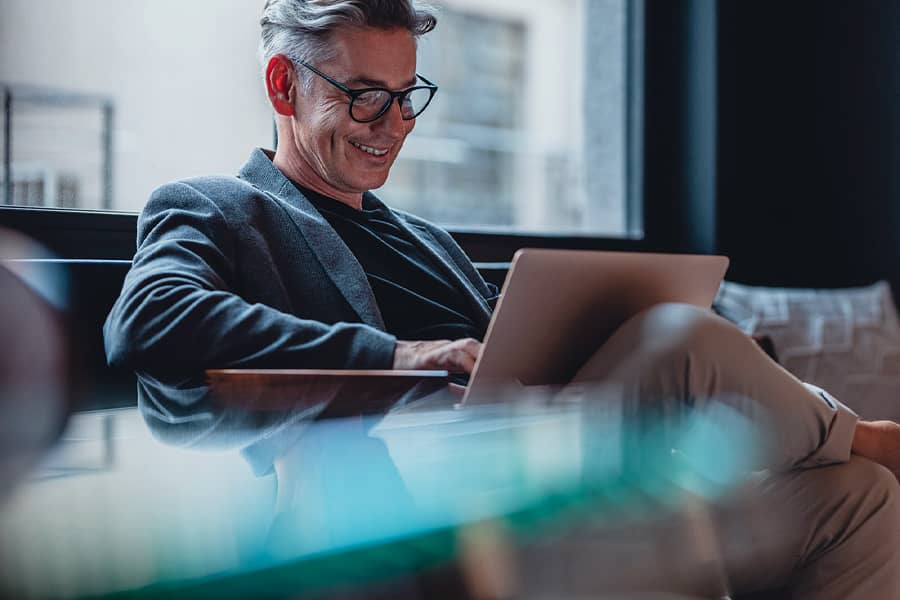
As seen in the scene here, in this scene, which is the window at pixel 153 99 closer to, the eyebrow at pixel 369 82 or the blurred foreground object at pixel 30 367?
the eyebrow at pixel 369 82

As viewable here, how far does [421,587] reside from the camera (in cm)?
56

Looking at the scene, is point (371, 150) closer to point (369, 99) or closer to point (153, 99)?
point (369, 99)

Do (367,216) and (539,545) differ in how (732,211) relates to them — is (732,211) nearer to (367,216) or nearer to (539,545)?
(367,216)

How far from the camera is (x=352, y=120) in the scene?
60.4 inches

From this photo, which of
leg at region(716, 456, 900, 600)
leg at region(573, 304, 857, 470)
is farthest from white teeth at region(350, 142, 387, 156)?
leg at region(716, 456, 900, 600)

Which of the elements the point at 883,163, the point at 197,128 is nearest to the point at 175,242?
the point at 197,128

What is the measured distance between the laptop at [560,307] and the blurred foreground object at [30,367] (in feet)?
1.34

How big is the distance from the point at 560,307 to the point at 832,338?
1.91m

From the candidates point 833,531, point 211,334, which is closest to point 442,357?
point 211,334

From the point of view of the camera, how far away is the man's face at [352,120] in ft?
4.95

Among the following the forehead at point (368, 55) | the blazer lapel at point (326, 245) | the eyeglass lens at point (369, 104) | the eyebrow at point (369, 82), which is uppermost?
the forehead at point (368, 55)

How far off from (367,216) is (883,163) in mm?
2352

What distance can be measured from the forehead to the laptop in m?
0.65

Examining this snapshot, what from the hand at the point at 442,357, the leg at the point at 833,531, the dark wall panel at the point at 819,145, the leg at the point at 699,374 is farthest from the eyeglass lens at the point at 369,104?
the dark wall panel at the point at 819,145
